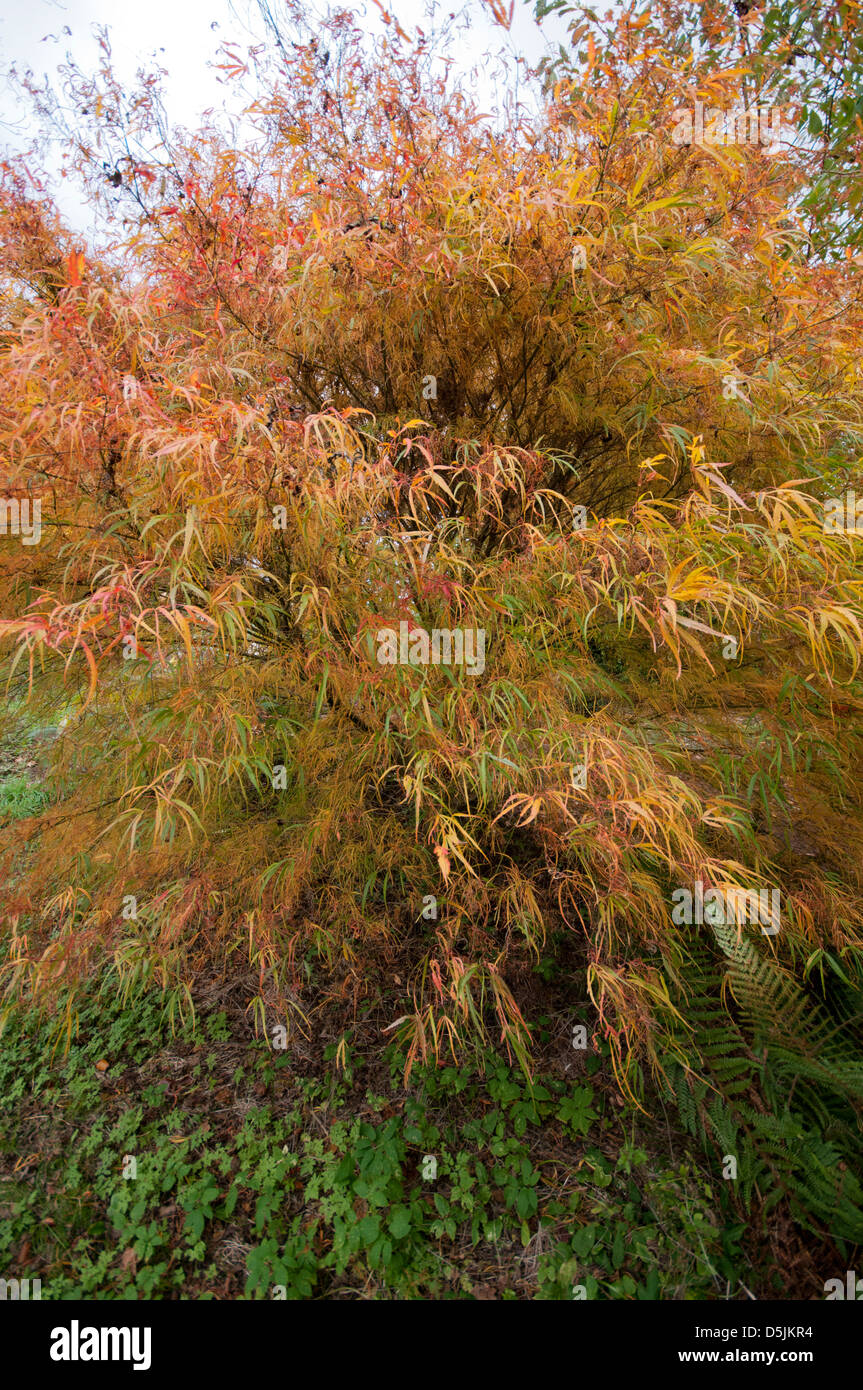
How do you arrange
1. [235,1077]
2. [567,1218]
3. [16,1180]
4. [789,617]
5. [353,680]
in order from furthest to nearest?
[235,1077] → [16,1180] → [567,1218] → [353,680] → [789,617]

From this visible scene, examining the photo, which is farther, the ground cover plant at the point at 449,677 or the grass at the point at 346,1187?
the grass at the point at 346,1187

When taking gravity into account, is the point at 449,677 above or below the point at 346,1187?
above

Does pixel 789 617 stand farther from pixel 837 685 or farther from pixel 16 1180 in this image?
pixel 16 1180

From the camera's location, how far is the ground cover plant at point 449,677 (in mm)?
1520

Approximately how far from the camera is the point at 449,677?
1606 millimetres

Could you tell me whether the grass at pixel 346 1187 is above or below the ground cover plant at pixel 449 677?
below

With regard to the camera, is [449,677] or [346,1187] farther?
[346,1187]

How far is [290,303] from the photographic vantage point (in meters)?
1.77

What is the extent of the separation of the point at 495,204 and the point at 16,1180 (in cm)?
282

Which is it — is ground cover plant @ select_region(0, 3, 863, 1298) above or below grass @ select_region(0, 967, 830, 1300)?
above

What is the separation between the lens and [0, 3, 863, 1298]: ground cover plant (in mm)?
1520

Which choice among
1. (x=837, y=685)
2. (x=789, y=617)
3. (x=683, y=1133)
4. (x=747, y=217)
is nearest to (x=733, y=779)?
(x=837, y=685)

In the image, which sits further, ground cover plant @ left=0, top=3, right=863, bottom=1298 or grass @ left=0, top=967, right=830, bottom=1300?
grass @ left=0, top=967, right=830, bottom=1300

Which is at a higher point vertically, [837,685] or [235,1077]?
[837,685]
